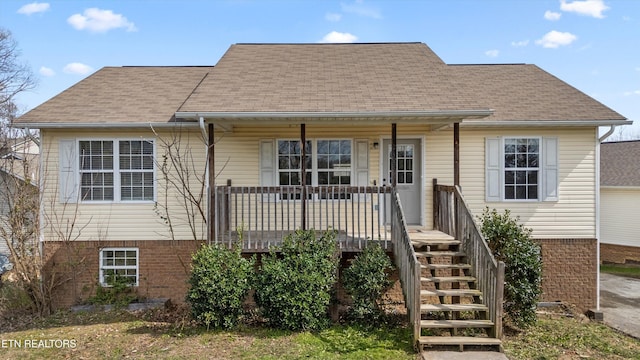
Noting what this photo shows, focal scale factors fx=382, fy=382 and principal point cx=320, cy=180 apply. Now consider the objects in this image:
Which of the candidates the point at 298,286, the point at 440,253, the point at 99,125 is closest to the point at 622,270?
the point at 440,253

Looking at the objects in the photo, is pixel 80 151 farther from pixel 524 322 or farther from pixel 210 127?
pixel 524 322

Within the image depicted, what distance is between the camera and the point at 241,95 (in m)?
8.04

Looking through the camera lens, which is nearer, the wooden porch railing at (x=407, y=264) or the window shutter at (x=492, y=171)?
the wooden porch railing at (x=407, y=264)

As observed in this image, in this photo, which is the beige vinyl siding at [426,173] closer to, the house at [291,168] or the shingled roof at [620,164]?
the house at [291,168]

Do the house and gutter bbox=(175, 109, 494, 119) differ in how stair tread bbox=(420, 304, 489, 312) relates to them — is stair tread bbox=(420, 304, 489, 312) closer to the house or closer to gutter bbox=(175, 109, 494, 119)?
the house

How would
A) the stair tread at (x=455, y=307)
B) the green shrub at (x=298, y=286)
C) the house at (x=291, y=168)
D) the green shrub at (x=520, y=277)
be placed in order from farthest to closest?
the house at (x=291, y=168) → the green shrub at (x=520, y=277) → the green shrub at (x=298, y=286) → the stair tread at (x=455, y=307)

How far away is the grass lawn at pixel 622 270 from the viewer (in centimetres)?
1492

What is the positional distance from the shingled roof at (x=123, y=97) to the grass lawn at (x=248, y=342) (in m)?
4.32

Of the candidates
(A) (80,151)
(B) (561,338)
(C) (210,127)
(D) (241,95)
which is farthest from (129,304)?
(B) (561,338)

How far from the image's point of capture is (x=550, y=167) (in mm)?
9039

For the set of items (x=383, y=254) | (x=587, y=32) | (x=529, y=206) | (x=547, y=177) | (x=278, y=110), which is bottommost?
(x=383, y=254)

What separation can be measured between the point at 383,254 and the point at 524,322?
9.29 feet

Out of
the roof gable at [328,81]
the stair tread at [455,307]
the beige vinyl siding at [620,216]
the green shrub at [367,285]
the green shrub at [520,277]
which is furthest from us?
the beige vinyl siding at [620,216]

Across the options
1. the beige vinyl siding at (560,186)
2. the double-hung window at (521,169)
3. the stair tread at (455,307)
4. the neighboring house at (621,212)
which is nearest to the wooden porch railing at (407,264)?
the stair tread at (455,307)
